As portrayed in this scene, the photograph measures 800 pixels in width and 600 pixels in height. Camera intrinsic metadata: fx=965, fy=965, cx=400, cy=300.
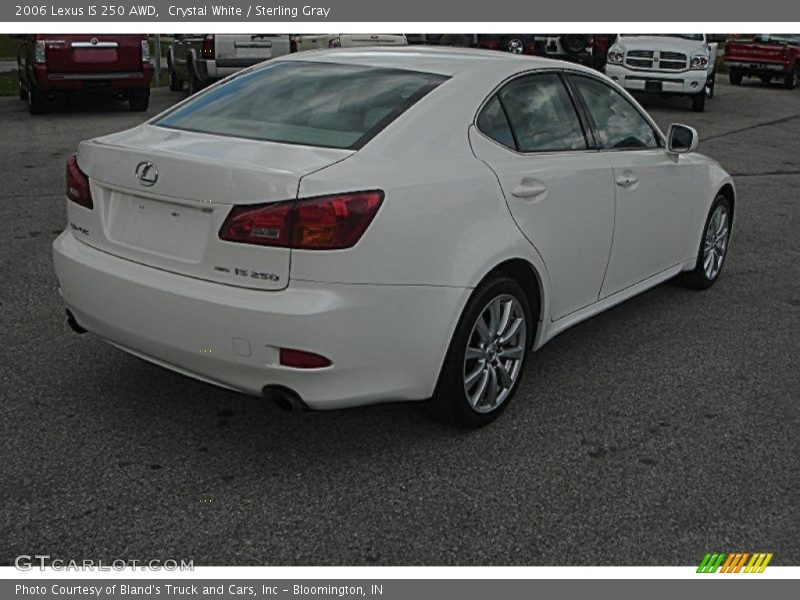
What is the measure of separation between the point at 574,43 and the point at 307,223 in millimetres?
20525

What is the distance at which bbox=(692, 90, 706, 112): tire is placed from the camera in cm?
1814

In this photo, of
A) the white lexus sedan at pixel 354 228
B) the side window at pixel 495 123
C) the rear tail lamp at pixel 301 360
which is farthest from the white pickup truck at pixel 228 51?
the rear tail lamp at pixel 301 360

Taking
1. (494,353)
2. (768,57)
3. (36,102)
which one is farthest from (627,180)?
(768,57)

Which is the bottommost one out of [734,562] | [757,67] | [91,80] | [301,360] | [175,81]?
[757,67]

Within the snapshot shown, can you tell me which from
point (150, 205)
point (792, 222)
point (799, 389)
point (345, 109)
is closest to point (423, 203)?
point (345, 109)

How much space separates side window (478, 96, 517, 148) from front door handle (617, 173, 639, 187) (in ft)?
2.87

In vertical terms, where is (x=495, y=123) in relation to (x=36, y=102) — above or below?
above

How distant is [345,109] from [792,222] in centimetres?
604

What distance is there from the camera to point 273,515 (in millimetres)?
3371

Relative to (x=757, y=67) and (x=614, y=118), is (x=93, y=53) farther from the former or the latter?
(x=757, y=67)

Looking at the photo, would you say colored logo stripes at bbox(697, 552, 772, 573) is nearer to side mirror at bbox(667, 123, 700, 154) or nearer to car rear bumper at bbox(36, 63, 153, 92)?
side mirror at bbox(667, 123, 700, 154)

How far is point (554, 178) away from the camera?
428 centimetres

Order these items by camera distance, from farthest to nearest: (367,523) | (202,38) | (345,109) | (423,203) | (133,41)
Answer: (202,38) < (133,41) < (345,109) < (423,203) < (367,523)
